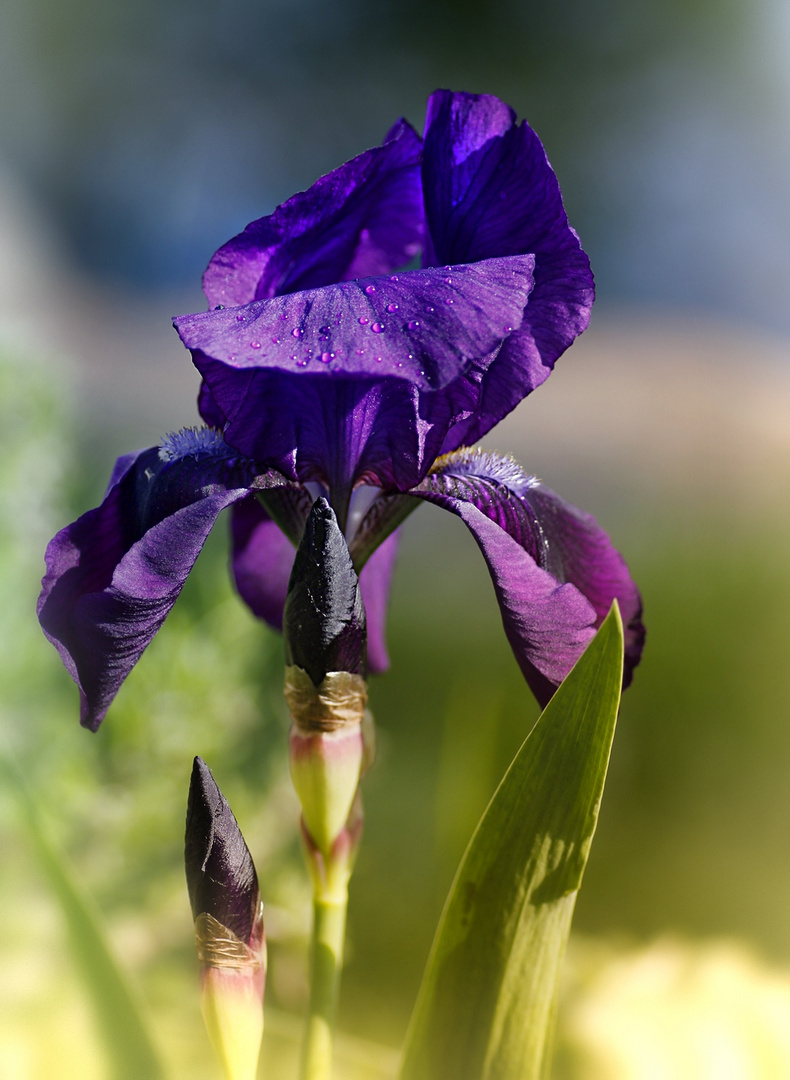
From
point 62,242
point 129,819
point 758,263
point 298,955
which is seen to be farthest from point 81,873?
point 758,263

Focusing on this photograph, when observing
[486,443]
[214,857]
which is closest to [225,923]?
[214,857]

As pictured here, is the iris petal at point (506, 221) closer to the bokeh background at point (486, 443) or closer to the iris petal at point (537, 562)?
the iris petal at point (537, 562)

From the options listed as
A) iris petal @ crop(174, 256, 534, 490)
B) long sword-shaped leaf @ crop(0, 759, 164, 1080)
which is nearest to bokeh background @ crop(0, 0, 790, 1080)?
long sword-shaped leaf @ crop(0, 759, 164, 1080)

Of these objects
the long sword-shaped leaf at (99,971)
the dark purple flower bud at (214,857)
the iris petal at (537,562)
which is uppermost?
the iris petal at (537,562)

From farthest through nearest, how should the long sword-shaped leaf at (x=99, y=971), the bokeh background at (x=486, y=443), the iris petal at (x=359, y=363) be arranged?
the bokeh background at (x=486, y=443)
the long sword-shaped leaf at (x=99, y=971)
the iris petal at (x=359, y=363)

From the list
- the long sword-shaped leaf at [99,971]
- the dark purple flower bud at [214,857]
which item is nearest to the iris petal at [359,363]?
the dark purple flower bud at [214,857]

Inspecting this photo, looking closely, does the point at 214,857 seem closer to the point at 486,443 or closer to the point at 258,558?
the point at 258,558

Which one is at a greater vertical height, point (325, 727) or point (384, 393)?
point (384, 393)
